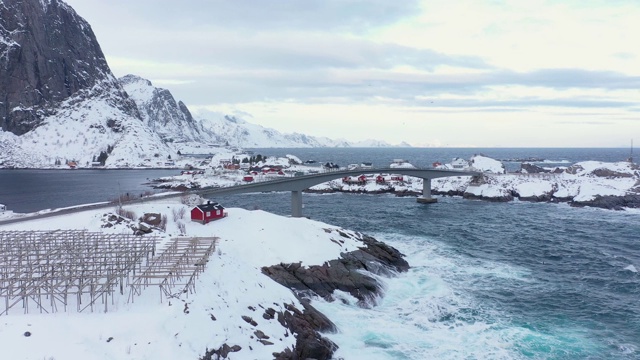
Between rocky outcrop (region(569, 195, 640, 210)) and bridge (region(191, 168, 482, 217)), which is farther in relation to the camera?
rocky outcrop (region(569, 195, 640, 210))

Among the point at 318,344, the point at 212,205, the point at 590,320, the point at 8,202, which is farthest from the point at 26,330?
the point at 8,202

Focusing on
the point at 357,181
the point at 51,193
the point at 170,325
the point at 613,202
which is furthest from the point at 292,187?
the point at 51,193

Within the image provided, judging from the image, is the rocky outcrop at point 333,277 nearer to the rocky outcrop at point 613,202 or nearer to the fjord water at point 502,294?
the fjord water at point 502,294

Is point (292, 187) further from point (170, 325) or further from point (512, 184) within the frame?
point (512, 184)

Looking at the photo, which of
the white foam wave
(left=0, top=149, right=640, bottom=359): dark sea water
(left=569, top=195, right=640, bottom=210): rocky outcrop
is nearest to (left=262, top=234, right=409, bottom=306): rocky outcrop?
the white foam wave

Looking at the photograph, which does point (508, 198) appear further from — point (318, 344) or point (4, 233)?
point (4, 233)

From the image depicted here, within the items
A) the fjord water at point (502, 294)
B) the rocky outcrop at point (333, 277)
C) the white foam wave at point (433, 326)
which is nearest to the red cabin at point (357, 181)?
the fjord water at point (502, 294)

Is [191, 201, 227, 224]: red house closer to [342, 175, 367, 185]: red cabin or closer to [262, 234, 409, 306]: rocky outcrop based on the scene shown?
[262, 234, 409, 306]: rocky outcrop
